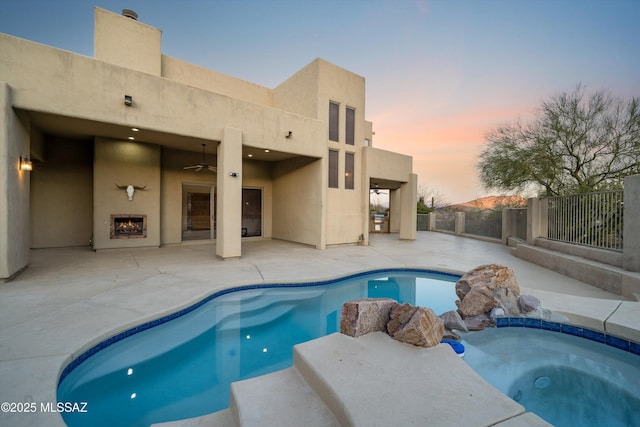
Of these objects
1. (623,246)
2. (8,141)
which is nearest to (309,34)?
(8,141)

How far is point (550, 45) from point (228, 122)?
11.0 metres

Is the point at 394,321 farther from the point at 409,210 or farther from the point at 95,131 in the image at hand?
the point at 409,210

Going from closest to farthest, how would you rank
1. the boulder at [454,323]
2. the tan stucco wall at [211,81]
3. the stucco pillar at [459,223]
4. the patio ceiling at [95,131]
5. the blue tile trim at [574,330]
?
the blue tile trim at [574,330] → the boulder at [454,323] → the patio ceiling at [95,131] → the tan stucco wall at [211,81] → the stucco pillar at [459,223]

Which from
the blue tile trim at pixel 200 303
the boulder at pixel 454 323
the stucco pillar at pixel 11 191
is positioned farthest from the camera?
the stucco pillar at pixel 11 191

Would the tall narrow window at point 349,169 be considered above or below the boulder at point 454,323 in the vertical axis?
above

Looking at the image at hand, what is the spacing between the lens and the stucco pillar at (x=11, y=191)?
4750mm

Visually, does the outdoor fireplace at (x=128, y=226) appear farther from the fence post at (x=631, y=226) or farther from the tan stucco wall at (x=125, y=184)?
the fence post at (x=631, y=226)

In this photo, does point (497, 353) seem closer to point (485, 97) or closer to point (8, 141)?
point (8, 141)

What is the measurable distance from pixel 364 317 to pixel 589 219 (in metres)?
7.24

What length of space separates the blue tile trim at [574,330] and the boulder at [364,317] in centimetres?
227

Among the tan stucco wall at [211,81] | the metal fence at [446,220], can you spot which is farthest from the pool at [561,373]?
the metal fence at [446,220]

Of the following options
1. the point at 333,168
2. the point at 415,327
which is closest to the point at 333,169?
the point at 333,168

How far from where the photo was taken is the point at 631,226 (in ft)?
17.0

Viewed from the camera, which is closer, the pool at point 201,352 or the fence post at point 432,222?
the pool at point 201,352
